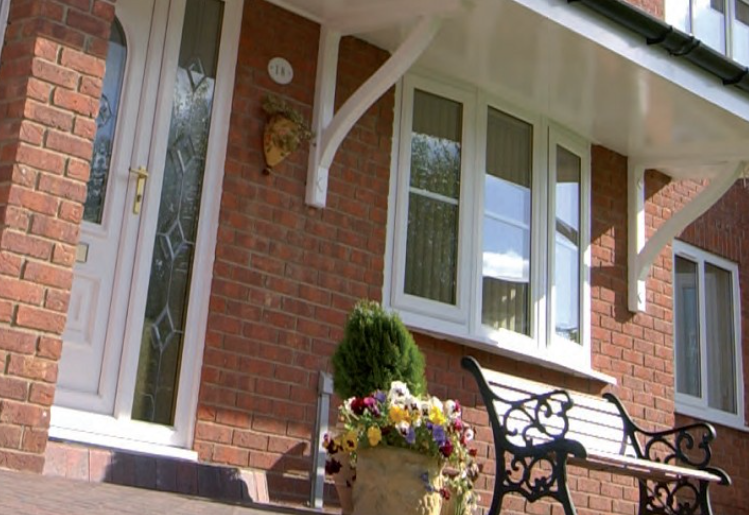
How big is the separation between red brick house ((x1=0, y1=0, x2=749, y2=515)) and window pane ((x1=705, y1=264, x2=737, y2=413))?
4.04 ft

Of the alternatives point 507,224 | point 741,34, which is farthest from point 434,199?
point 741,34

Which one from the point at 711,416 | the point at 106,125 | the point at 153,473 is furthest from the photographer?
the point at 711,416

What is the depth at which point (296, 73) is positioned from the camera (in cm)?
638

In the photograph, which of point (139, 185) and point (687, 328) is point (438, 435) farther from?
point (687, 328)

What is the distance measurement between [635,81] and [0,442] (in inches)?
173

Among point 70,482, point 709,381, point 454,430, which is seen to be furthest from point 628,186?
point 70,482

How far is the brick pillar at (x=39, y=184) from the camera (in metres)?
4.35

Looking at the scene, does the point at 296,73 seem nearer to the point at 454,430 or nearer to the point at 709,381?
the point at 454,430

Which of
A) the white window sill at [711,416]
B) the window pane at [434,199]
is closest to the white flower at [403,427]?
the window pane at [434,199]

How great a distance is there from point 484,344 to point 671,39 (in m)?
2.16

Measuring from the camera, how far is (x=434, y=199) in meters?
7.00

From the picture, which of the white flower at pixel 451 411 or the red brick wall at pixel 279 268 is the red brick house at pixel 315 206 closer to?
the red brick wall at pixel 279 268

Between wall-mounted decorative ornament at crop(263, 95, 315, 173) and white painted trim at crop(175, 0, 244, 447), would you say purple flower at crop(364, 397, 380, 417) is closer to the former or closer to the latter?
white painted trim at crop(175, 0, 244, 447)

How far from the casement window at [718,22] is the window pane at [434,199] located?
2825mm
